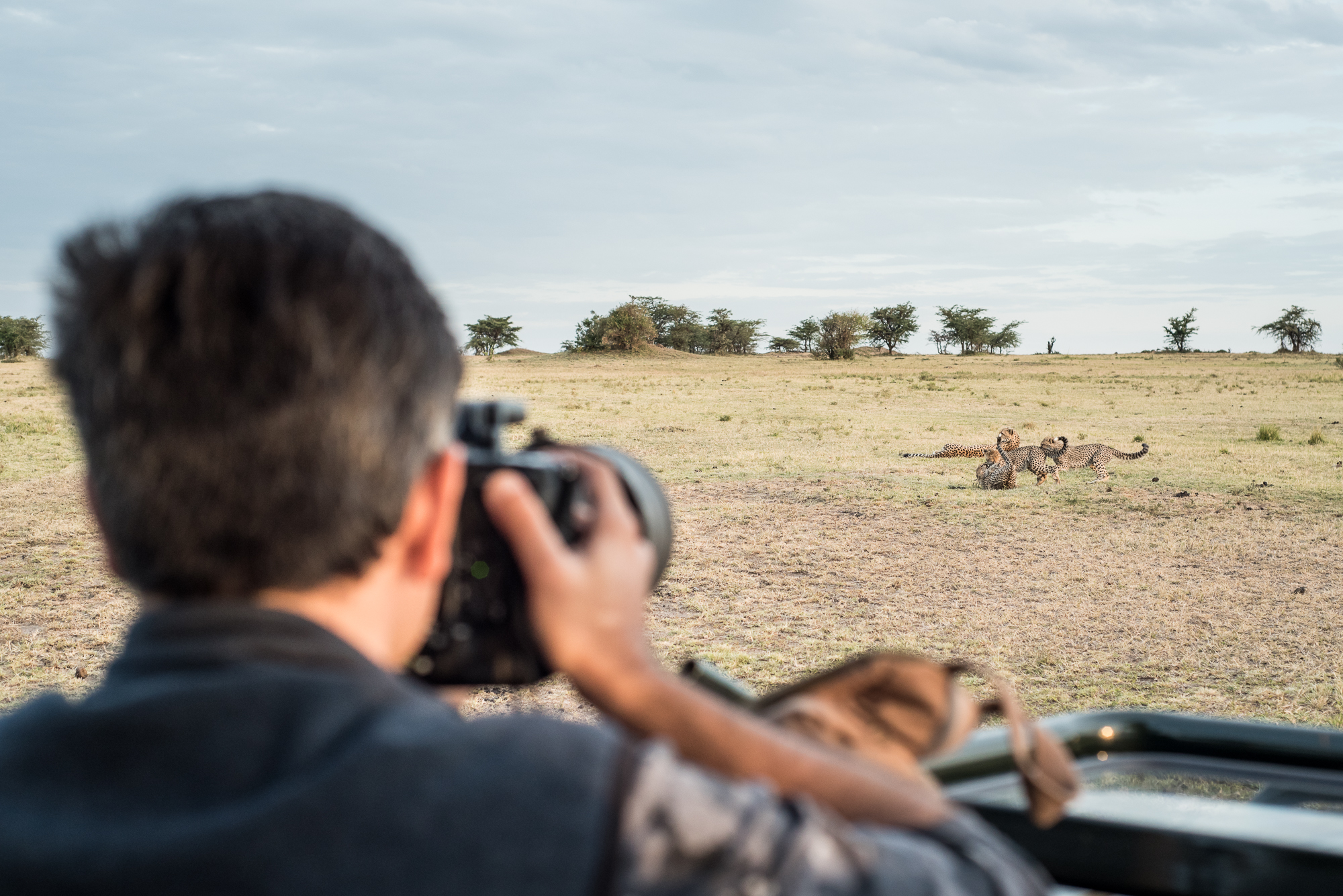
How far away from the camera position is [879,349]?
6638cm

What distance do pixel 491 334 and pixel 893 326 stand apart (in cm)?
2506

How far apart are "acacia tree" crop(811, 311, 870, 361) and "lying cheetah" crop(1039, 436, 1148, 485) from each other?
41.1 m

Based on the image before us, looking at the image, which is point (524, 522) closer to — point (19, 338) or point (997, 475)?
point (997, 475)

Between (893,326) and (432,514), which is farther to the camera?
(893,326)

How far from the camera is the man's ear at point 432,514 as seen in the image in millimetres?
722

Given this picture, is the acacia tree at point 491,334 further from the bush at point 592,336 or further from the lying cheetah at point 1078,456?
the lying cheetah at point 1078,456

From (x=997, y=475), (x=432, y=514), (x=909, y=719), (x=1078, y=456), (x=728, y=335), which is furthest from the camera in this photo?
(x=728, y=335)

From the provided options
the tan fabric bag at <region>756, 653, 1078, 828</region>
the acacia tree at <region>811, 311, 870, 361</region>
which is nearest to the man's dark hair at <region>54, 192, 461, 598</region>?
the tan fabric bag at <region>756, 653, 1078, 828</region>

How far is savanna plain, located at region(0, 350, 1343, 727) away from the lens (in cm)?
420

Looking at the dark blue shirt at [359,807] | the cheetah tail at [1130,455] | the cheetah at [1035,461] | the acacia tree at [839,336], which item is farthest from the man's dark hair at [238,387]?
the acacia tree at [839,336]

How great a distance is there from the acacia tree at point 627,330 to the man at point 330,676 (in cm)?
5466

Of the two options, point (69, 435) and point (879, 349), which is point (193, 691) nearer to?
point (69, 435)

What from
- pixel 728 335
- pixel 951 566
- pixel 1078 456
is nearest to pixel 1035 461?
pixel 1078 456

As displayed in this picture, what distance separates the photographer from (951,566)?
605 cm
